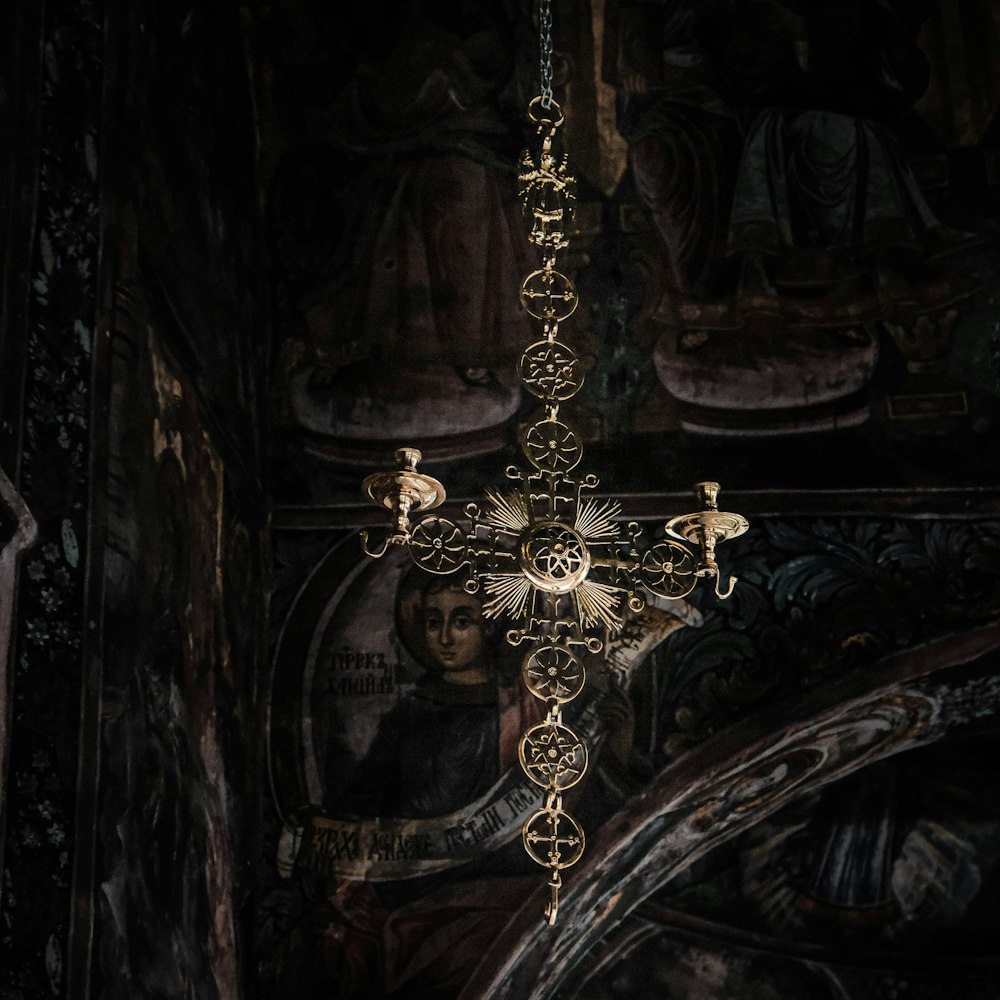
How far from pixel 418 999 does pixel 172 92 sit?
318cm

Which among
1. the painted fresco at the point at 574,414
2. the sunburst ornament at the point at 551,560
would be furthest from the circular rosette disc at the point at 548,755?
the painted fresco at the point at 574,414

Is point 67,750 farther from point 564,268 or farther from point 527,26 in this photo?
point 527,26

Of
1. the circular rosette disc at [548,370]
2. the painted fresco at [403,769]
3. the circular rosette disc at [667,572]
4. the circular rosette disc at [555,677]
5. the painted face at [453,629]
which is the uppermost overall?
the circular rosette disc at [548,370]

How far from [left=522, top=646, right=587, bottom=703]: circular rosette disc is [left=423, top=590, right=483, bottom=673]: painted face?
2.02 metres

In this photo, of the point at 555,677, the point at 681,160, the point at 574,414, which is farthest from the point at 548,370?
the point at 681,160

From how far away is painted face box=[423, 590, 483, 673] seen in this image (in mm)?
6305

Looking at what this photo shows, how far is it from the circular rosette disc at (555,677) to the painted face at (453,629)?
6.63 feet

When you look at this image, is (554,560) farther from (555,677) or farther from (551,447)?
(551,447)

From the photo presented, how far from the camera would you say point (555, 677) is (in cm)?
418

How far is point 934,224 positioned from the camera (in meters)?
6.50

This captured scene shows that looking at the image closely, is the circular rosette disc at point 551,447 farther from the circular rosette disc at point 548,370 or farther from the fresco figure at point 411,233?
the fresco figure at point 411,233

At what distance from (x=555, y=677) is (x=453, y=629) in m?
2.18

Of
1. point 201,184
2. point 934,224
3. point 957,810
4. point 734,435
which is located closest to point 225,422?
point 201,184

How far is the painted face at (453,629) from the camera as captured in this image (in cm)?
630
